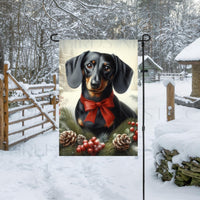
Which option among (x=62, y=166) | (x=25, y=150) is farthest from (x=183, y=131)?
(x=25, y=150)

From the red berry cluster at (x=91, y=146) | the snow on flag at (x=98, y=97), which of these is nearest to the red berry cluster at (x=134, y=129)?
the snow on flag at (x=98, y=97)

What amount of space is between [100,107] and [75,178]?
1500 mm

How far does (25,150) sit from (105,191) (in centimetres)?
283

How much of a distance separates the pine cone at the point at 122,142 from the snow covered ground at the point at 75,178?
0.66 m

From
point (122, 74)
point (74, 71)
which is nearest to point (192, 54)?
point (122, 74)

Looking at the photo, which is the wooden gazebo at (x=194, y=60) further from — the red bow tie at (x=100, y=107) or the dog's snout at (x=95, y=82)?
the dog's snout at (x=95, y=82)

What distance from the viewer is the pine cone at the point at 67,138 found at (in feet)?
11.7

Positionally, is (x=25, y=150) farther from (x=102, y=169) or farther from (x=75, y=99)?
(x=75, y=99)

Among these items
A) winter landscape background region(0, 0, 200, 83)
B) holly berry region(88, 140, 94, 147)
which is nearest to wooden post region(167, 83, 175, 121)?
holly berry region(88, 140, 94, 147)

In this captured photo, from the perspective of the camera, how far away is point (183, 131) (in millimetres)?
4223

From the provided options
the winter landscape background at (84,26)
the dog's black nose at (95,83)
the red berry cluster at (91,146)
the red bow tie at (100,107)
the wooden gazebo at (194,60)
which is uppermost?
the winter landscape background at (84,26)

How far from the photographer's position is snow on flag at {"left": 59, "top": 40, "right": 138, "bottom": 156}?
3.47 meters

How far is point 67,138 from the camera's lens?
3.58m

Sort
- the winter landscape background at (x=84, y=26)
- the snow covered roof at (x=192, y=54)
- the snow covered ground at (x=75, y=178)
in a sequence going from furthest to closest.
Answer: the snow covered roof at (x=192, y=54) < the winter landscape background at (x=84, y=26) < the snow covered ground at (x=75, y=178)
